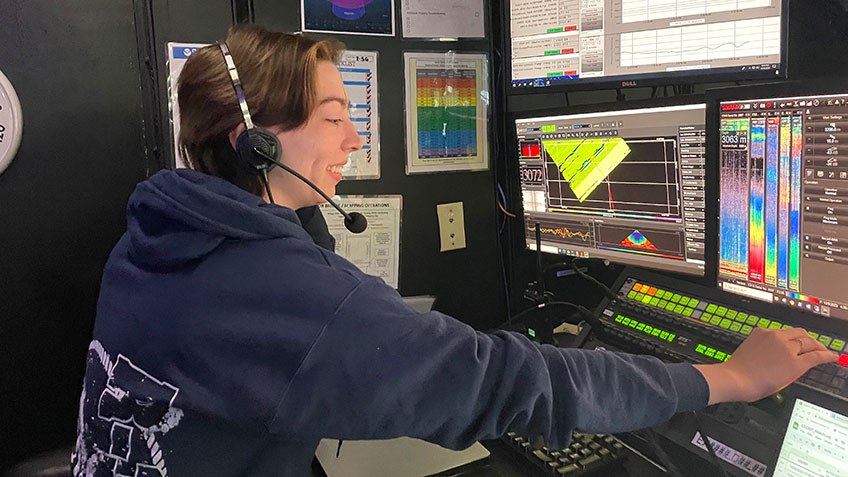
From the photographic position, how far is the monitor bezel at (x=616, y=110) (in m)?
1.02

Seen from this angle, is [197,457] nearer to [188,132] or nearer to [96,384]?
[96,384]

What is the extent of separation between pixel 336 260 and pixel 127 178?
0.83 meters

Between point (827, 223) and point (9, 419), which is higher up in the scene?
point (827, 223)

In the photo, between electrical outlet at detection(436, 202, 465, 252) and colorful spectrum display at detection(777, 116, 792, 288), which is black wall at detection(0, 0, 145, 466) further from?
colorful spectrum display at detection(777, 116, 792, 288)

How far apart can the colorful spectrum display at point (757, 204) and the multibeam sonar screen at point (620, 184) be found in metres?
0.15

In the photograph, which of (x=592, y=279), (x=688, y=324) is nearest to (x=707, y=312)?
(x=688, y=324)

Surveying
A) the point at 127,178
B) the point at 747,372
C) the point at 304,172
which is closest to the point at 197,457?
the point at 304,172

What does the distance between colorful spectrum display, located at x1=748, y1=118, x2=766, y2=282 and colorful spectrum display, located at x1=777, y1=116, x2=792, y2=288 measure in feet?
0.09

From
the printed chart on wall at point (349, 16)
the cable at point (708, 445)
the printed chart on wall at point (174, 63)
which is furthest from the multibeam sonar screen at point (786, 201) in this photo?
the printed chart on wall at point (174, 63)

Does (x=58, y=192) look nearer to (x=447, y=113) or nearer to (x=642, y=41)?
(x=447, y=113)

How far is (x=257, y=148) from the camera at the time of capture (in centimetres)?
80

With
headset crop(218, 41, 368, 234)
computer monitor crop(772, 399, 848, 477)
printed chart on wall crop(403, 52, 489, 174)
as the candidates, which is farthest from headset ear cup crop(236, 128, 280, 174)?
computer monitor crop(772, 399, 848, 477)

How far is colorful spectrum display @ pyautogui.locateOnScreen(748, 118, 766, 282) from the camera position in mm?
917

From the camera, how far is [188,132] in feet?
2.88
